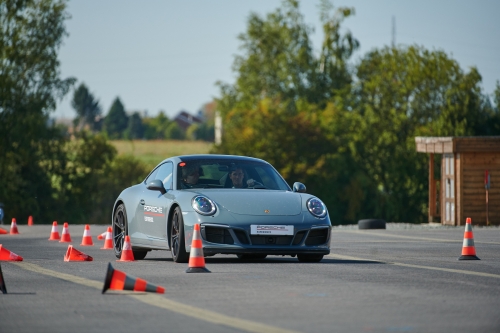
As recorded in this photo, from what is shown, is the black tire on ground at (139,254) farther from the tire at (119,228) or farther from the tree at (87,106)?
the tree at (87,106)

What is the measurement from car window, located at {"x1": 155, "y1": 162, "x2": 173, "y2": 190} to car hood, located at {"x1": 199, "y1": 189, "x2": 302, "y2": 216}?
1064 mm

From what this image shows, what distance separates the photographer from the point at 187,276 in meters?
12.0

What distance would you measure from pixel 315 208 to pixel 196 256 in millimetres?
2339

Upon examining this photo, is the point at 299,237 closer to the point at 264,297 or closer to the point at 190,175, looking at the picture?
the point at 190,175

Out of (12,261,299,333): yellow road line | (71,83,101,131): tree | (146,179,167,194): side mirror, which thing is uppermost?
(71,83,101,131): tree

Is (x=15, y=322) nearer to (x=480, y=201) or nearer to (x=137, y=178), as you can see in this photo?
(x=480, y=201)

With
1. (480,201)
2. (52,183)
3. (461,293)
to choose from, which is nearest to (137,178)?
(52,183)

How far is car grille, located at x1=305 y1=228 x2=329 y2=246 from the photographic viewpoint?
14141 mm

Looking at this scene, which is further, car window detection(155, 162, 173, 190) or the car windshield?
car window detection(155, 162, 173, 190)

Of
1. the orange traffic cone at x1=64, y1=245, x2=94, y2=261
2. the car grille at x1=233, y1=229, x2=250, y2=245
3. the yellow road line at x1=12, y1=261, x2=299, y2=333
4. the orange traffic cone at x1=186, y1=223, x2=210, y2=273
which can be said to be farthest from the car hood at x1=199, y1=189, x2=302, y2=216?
the yellow road line at x1=12, y1=261, x2=299, y2=333

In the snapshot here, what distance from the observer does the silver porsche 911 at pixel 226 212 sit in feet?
45.4

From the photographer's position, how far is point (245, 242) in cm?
1386

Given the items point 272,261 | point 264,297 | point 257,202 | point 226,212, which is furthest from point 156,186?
point 264,297

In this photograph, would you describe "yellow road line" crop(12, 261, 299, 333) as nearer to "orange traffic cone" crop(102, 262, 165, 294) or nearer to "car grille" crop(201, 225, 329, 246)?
"orange traffic cone" crop(102, 262, 165, 294)
